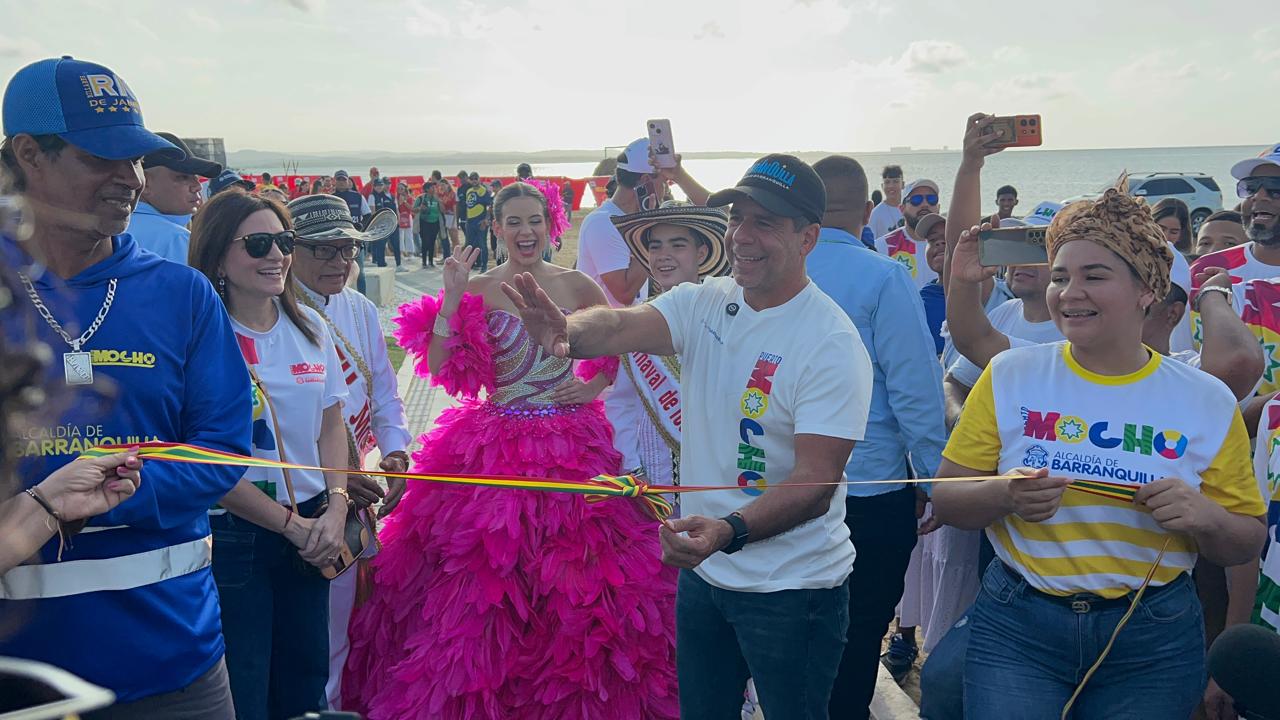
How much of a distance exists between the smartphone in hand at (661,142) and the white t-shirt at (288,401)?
111 inches

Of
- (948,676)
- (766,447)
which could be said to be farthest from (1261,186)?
(766,447)

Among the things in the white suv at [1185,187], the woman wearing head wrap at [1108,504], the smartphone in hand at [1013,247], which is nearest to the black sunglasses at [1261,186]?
the smartphone in hand at [1013,247]

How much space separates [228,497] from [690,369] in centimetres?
150

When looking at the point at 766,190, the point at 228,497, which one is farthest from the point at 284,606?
the point at 766,190

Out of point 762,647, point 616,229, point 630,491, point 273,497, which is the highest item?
point 616,229

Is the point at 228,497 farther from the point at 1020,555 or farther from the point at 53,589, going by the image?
the point at 1020,555

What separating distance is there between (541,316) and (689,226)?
6.44 ft

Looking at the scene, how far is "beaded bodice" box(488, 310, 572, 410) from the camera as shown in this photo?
439 cm

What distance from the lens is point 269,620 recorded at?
333 centimetres

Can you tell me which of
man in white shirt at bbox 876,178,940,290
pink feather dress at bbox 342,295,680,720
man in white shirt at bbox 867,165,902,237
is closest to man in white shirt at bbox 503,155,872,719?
pink feather dress at bbox 342,295,680,720

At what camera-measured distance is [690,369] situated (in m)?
3.09

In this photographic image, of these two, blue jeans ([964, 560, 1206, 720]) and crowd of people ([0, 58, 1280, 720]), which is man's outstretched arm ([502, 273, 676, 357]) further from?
blue jeans ([964, 560, 1206, 720])

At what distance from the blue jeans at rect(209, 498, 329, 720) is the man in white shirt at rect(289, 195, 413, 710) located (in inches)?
22.4

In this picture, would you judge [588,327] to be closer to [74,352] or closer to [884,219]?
[74,352]
